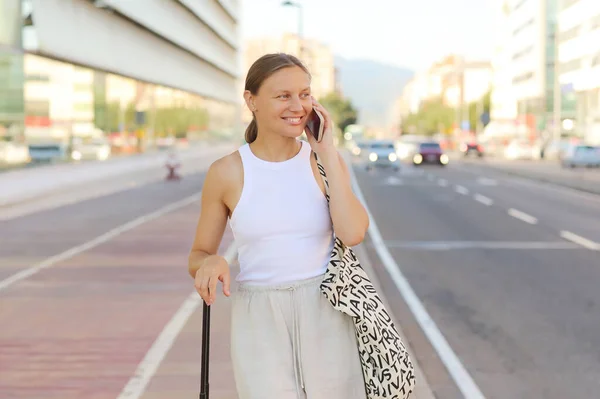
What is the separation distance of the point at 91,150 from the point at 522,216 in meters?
25.8

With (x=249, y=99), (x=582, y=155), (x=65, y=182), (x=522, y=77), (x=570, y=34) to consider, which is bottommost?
(x=65, y=182)

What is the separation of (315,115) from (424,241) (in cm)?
1530

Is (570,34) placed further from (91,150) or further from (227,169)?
(227,169)

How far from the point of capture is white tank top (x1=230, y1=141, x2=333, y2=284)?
3447 mm

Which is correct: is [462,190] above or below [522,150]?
below

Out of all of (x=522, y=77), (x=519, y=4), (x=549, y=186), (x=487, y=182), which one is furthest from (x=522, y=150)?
(x=519, y=4)

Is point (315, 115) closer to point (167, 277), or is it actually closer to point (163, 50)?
point (167, 277)

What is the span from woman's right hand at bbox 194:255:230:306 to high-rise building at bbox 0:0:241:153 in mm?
30737

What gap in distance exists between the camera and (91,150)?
150 feet

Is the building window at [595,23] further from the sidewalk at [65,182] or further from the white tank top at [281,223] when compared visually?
the white tank top at [281,223]

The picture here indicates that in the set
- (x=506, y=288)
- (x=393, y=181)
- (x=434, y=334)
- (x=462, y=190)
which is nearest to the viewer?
(x=434, y=334)

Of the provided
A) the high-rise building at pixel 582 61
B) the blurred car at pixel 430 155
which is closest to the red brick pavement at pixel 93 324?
the blurred car at pixel 430 155

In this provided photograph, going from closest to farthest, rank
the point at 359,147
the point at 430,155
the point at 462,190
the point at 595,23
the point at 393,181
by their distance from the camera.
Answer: the point at 462,190
the point at 393,181
the point at 430,155
the point at 359,147
the point at 595,23

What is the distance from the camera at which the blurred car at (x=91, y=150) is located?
43.5 meters
